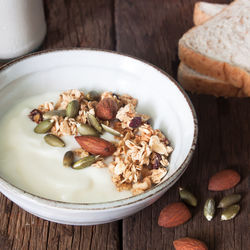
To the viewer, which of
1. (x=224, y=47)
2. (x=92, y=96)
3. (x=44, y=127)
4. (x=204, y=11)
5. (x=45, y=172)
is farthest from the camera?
(x=204, y=11)

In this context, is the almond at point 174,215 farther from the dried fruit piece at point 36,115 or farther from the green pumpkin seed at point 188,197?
the dried fruit piece at point 36,115

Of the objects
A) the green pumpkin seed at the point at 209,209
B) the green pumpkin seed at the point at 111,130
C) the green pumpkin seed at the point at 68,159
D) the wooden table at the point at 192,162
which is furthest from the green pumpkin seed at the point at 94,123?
the green pumpkin seed at the point at 209,209

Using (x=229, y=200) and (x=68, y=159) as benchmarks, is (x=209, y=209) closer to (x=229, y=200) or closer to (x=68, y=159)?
(x=229, y=200)

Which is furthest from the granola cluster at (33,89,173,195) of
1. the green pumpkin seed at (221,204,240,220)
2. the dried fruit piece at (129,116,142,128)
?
the green pumpkin seed at (221,204,240,220)

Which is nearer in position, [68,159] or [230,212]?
[68,159]

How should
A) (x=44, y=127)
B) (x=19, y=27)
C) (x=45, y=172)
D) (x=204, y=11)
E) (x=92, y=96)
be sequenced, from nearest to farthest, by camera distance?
1. (x=45, y=172)
2. (x=44, y=127)
3. (x=92, y=96)
4. (x=19, y=27)
5. (x=204, y=11)

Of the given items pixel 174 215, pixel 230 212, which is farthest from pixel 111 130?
pixel 230 212

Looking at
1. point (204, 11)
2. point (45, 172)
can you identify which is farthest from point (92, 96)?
point (204, 11)

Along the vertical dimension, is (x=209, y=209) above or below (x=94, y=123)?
below

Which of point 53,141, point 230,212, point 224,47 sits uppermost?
point 53,141
